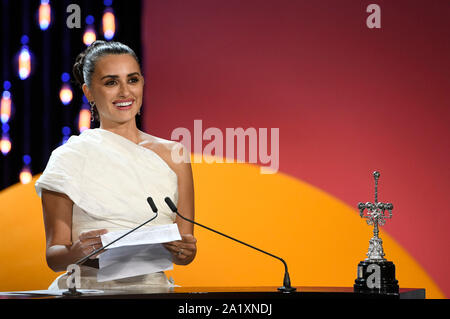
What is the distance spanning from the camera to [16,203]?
133 inches

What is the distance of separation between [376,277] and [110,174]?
1.12m

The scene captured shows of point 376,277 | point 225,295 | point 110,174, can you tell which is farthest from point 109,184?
point 376,277

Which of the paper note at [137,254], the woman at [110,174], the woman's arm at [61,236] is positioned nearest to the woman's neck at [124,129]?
the woman at [110,174]

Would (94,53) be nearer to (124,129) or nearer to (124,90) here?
(124,90)

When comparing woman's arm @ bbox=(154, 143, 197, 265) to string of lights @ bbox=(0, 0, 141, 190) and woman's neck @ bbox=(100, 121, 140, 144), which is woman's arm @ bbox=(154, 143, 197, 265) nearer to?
woman's neck @ bbox=(100, 121, 140, 144)

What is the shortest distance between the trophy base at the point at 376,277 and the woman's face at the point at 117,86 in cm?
111

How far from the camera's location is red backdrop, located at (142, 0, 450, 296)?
11.3ft

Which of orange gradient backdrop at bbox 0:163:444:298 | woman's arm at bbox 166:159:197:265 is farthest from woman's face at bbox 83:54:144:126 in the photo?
orange gradient backdrop at bbox 0:163:444:298

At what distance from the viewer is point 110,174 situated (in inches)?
102

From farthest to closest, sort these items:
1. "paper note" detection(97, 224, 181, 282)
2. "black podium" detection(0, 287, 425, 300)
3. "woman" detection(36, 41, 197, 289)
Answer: "woman" detection(36, 41, 197, 289), "paper note" detection(97, 224, 181, 282), "black podium" detection(0, 287, 425, 300)

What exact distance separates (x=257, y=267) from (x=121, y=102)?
4.36 ft

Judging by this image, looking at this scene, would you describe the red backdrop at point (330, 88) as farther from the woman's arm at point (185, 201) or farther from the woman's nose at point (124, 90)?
the woman's nose at point (124, 90)

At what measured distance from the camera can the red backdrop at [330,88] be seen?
3436 mm

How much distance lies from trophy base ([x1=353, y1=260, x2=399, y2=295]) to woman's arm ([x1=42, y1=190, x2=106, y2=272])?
89cm
